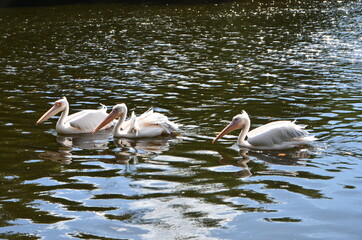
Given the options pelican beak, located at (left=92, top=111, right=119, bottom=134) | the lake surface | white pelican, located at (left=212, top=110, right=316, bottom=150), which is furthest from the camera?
pelican beak, located at (left=92, top=111, right=119, bottom=134)

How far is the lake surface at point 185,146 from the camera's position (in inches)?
261

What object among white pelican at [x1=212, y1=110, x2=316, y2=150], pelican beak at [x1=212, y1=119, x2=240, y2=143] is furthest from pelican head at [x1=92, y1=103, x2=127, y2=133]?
white pelican at [x1=212, y1=110, x2=316, y2=150]

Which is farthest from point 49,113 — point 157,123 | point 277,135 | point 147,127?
point 277,135

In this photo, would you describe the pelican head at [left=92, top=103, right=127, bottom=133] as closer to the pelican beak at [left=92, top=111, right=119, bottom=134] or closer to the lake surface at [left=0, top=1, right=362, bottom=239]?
the pelican beak at [left=92, top=111, right=119, bottom=134]

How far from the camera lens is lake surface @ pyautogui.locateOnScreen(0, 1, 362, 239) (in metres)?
6.63

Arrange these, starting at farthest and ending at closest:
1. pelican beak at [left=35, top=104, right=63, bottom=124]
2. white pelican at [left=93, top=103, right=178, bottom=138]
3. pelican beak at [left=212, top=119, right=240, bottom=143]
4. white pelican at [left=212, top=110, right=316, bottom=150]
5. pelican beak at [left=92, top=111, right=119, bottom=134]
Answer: pelican beak at [left=35, top=104, right=63, bottom=124]
pelican beak at [left=92, top=111, right=119, bottom=134]
white pelican at [left=93, top=103, right=178, bottom=138]
pelican beak at [left=212, top=119, right=240, bottom=143]
white pelican at [left=212, top=110, right=316, bottom=150]

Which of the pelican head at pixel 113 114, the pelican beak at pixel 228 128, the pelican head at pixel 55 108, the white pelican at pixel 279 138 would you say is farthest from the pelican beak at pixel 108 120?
the white pelican at pixel 279 138

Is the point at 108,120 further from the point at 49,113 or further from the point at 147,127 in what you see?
the point at 49,113

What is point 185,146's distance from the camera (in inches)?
386

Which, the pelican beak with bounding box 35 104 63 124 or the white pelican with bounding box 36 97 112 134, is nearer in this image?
the white pelican with bounding box 36 97 112 134

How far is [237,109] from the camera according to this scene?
40.1 ft

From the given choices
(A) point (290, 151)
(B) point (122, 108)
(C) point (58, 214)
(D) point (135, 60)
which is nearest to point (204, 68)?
(D) point (135, 60)

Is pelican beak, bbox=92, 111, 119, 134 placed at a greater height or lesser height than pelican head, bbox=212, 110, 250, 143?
lesser

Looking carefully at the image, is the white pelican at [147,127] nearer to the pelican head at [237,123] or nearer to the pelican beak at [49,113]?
the pelican head at [237,123]
